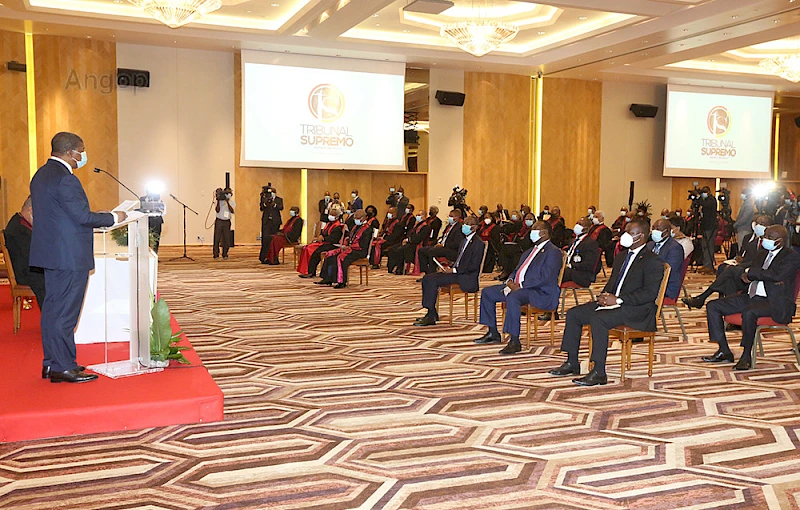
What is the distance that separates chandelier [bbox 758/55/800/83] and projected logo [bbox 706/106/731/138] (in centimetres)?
410

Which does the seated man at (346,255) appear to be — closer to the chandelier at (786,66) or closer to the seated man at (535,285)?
the seated man at (535,285)

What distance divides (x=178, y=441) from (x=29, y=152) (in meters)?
13.7

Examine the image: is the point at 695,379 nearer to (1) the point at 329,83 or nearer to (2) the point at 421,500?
(2) the point at 421,500

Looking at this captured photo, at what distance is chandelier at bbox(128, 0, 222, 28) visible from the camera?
12.0m

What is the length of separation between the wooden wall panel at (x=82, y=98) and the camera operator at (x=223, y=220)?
3.11 m

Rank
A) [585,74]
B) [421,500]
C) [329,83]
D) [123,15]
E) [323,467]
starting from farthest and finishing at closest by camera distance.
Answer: [585,74] → [329,83] → [123,15] → [323,467] → [421,500]

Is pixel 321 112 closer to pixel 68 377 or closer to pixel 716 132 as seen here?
pixel 716 132

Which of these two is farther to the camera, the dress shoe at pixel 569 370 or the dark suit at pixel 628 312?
the dress shoe at pixel 569 370

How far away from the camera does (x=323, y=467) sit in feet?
12.0

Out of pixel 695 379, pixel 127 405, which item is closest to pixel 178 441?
pixel 127 405

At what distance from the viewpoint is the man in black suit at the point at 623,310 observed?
535 centimetres

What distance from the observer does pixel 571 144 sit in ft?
66.6

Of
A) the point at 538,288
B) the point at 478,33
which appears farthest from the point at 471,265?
the point at 478,33

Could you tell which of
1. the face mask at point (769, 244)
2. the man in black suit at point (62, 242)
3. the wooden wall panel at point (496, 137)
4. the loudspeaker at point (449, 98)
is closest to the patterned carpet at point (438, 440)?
the man in black suit at point (62, 242)
